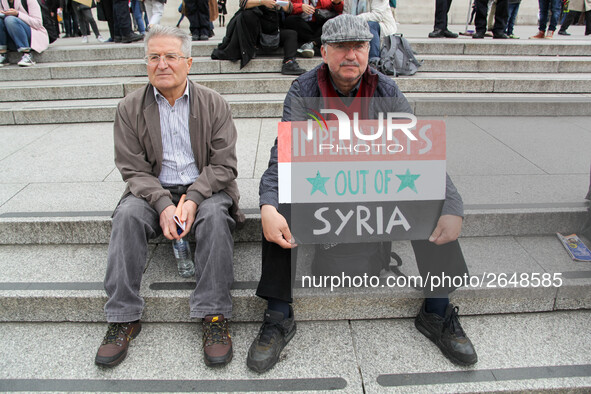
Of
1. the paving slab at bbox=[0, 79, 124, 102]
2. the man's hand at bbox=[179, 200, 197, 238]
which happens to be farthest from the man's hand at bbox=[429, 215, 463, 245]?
the paving slab at bbox=[0, 79, 124, 102]

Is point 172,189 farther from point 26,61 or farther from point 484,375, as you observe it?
point 26,61

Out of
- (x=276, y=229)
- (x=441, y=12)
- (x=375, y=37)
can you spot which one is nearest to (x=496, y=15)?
(x=441, y=12)

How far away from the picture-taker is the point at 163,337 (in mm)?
2301

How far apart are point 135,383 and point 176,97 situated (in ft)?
5.04

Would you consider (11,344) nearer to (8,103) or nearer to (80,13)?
(8,103)

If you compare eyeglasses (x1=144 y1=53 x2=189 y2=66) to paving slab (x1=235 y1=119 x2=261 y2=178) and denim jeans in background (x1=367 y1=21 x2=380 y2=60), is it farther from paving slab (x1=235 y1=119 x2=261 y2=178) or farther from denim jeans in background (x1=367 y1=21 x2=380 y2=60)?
denim jeans in background (x1=367 y1=21 x2=380 y2=60)

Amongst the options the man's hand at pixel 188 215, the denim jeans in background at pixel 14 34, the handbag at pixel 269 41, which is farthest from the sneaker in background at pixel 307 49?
the man's hand at pixel 188 215

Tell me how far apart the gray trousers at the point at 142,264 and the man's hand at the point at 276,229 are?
0.29 meters

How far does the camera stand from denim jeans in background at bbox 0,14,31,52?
581 centimetres

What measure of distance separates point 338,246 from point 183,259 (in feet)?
3.02

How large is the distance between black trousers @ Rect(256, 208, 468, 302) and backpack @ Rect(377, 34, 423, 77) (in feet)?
12.3

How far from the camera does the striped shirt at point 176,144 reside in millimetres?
2434

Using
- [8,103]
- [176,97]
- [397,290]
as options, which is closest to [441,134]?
[397,290]

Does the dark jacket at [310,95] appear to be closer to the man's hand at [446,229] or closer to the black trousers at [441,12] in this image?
the man's hand at [446,229]
